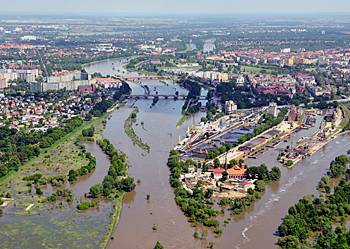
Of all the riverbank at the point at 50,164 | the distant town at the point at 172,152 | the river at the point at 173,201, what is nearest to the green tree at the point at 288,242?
the distant town at the point at 172,152

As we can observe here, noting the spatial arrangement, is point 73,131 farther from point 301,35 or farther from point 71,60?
point 301,35

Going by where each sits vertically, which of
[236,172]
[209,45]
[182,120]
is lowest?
[209,45]

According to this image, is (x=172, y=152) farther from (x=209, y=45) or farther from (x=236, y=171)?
(x=209, y=45)

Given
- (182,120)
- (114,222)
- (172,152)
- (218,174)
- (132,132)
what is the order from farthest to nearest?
1. (182,120)
2. (132,132)
3. (172,152)
4. (218,174)
5. (114,222)

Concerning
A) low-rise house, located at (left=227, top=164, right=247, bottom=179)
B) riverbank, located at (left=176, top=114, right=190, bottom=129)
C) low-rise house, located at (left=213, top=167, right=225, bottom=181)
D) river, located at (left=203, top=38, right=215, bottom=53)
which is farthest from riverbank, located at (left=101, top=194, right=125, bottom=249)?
river, located at (left=203, top=38, right=215, bottom=53)

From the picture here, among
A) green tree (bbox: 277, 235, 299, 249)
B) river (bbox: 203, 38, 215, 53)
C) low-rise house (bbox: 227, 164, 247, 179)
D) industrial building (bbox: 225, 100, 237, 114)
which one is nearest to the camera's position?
green tree (bbox: 277, 235, 299, 249)

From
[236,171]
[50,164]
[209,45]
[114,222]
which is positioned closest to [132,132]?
[50,164]

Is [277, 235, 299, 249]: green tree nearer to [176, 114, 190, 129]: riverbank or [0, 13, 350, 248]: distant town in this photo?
[0, 13, 350, 248]: distant town

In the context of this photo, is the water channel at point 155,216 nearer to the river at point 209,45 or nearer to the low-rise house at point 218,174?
the low-rise house at point 218,174
